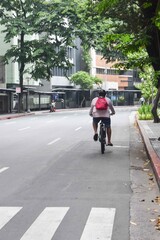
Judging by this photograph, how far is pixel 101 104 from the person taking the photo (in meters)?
13.8

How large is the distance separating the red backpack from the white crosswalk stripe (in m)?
7.03

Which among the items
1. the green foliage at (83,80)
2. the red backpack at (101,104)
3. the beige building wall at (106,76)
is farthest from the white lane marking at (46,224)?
the beige building wall at (106,76)

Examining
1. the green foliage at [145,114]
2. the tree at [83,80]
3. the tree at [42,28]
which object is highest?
the tree at [42,28]

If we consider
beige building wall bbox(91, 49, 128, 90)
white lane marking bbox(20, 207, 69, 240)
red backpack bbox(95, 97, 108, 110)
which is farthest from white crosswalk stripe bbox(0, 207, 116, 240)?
Result: beige building wall bbox(91, 49, 128, 90)

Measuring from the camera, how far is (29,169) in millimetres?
10992

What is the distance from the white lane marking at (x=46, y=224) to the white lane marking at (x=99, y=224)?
431 millimetres

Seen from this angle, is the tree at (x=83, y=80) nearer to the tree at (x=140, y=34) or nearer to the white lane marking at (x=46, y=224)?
the tree at (x=140, y=34)

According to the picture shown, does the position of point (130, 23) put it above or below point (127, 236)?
above

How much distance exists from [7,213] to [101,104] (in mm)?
7535

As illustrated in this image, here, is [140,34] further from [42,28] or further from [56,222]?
[42,28]

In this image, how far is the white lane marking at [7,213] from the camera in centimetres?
631

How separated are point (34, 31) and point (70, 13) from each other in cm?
441

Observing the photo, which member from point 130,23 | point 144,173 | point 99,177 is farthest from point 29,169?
point 130,23

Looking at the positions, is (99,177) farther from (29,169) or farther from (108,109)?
(108,109)
